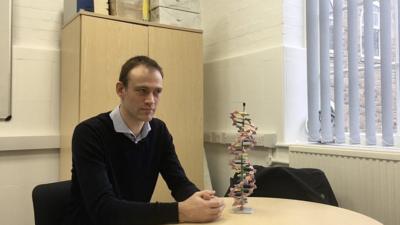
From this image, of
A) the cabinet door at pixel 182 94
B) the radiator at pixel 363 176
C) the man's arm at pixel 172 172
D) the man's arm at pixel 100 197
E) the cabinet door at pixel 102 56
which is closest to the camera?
the man's arm at pixel 100 197

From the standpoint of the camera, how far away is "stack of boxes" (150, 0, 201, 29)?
2821 mm

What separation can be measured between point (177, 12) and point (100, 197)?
1.90 metres

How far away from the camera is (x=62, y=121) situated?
9.07ft

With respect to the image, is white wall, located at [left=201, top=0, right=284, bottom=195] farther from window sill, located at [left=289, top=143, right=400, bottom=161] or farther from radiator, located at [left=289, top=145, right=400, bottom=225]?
radiator, located at [left=289, top=145, right=400, bottom=225]

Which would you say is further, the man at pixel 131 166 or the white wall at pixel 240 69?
the white wall at pixel 240 69

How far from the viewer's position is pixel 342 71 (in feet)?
7.80

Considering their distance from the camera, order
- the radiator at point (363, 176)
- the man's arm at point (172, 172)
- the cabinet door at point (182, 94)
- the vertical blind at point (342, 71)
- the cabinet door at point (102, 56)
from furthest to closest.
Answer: the cabinet door at point (182, 94) → the cabinet door at point (102, 56) → the vertical blind at point (342, 71) → the radiator at point (363, 176) → the man's arm at point (172, 172)

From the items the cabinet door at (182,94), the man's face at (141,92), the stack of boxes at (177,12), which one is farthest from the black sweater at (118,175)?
the stack of boxes at (177,12)

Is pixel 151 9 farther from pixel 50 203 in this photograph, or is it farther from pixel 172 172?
pixel 50 203

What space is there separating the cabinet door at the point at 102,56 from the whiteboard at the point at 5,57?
1.96 ft

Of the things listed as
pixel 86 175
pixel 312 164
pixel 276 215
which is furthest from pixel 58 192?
pixel 312 164

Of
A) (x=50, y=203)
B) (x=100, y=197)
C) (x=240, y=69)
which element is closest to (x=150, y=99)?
(x=100, y=197)

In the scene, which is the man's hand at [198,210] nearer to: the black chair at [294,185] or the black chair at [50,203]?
the black chair at [50,203]

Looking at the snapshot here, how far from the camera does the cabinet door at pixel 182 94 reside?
274cm
